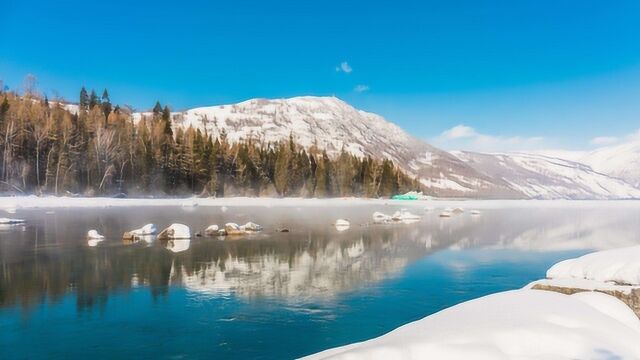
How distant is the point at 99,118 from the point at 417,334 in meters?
100

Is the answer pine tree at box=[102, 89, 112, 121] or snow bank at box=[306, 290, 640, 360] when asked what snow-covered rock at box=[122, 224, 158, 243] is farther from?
pine tree at box=[102, 89, 112, 121]

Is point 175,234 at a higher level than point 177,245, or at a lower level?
higher

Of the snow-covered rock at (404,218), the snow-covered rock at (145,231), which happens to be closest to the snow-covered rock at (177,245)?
the snow-covered rock at (145,231)

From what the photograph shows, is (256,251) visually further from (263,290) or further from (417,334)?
(417,334)

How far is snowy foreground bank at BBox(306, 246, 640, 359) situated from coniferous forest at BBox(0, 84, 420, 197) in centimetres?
8522

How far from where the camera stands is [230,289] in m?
15.7

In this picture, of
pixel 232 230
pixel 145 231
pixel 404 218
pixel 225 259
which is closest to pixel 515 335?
pixel 225 259

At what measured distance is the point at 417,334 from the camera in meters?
7.15

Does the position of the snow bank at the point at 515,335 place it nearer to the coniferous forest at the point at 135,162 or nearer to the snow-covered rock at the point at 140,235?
the snow-covered rock at the point at 140,235

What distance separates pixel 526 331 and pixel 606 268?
Answer: 6218 millimetres

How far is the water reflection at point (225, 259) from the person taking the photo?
15.7 metres

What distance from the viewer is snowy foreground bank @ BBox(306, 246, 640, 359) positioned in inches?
249

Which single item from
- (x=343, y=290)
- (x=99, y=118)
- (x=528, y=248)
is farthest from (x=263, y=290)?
(x=99, y=118)

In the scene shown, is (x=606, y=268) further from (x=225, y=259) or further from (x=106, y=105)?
(x=106, y=105)
